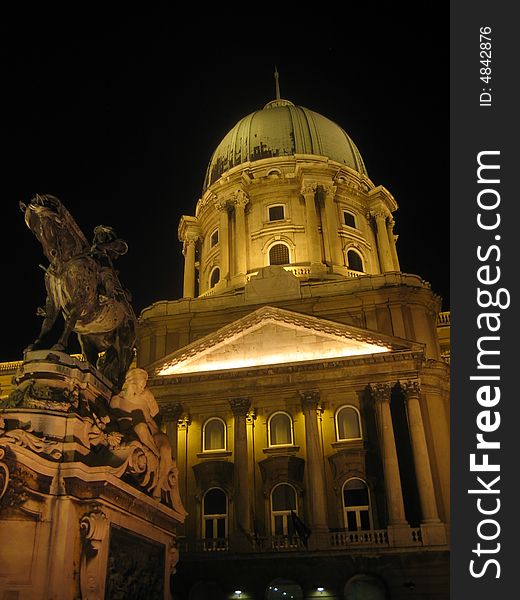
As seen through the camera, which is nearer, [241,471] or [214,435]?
[241,471]

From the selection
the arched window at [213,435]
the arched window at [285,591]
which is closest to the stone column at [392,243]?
the arched window at [213,435]

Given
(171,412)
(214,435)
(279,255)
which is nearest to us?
(171,412)

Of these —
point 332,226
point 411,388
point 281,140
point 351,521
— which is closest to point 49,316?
point 411,388

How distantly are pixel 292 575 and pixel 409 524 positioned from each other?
5.60 m

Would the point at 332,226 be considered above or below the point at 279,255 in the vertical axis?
above

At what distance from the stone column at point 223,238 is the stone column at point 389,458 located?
704 inches

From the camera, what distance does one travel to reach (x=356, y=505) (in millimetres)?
29547

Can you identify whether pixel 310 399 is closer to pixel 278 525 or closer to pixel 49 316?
pixel 278 525

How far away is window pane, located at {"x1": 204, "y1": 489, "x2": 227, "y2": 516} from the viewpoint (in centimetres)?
3105

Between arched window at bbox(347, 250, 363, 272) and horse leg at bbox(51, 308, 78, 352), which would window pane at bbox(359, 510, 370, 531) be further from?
horse leg at bbox(51, 308, 78, 352)

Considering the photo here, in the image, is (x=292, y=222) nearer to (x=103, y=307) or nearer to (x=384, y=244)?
(x=384, y=244)

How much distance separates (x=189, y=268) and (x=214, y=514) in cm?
2305

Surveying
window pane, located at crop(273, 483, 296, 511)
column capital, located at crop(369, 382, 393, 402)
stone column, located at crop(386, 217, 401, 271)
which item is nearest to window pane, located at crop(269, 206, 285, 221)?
stone column, located at crop(386, 217, 401, 271)

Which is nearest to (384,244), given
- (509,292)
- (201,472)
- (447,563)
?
(201,472)
